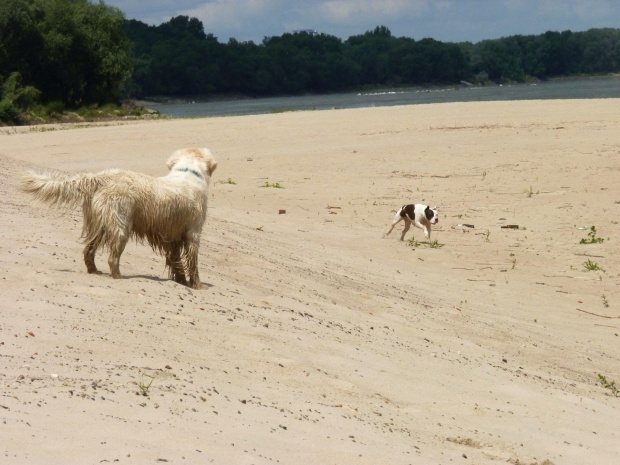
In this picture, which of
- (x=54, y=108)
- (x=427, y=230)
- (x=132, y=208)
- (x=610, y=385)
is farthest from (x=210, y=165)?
(x=54, y=108)

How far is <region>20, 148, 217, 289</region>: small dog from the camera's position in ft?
27.2

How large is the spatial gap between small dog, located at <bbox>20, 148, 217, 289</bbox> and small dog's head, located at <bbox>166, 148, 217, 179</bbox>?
0.41 feet

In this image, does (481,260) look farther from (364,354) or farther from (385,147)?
(385,147)

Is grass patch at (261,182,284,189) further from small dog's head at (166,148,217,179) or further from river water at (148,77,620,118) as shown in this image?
river water at (148,77,620,118)

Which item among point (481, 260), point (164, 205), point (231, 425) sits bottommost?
point (481, 260)

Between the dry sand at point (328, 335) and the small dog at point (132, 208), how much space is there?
0.96ft

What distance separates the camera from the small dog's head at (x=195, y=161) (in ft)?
30.6

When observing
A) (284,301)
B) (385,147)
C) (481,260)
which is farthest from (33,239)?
(385,147)

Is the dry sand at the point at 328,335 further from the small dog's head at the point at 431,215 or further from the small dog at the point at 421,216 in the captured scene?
the small dog's head at the point at 431,215

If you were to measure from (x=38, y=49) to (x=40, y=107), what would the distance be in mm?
8565

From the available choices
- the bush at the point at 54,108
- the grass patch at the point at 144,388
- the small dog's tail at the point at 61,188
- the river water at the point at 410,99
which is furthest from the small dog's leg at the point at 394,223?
the bush at the point at 54,108

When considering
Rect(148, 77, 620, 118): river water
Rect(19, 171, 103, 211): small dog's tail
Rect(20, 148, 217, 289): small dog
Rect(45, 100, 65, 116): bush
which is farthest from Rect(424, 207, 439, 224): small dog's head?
Rect(45, 100, 65, 116): bush

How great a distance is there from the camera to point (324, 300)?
959 centimetres

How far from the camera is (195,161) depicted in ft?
30.8
